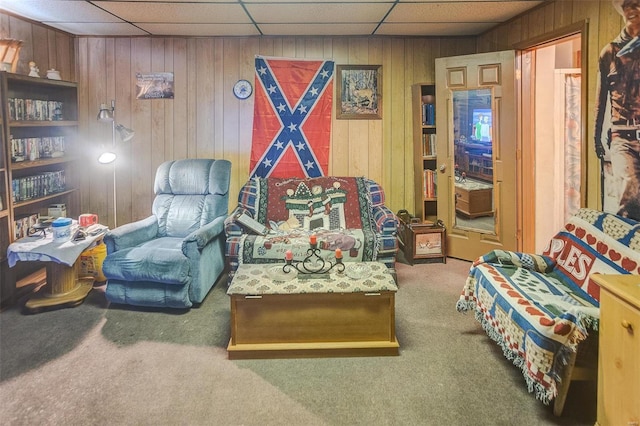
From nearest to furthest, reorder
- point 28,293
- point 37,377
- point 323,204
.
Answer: point 37,377, point 28,293, point 323,204

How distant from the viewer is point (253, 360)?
2.63 meters

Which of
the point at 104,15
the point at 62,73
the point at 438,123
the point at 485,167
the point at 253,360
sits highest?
the point at 104,15

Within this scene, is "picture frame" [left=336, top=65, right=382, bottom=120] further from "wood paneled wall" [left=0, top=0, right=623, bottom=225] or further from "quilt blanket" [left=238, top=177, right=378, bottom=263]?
"quilt blanket" [left=238, top=177, right=378, bottom=263]

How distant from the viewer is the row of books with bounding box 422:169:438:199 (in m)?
4.81

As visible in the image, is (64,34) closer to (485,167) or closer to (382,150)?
(382,150)

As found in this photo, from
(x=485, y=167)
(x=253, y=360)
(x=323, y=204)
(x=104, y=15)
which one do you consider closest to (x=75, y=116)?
(x=104, y=15)

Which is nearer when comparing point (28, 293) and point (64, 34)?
point (28, 293)

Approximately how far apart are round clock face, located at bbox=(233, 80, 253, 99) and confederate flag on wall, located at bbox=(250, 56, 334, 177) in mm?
94

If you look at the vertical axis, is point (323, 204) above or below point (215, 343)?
above

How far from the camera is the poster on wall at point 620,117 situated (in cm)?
271

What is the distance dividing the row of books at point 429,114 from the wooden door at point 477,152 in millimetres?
144

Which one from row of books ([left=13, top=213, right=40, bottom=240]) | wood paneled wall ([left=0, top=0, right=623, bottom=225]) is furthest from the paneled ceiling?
row of books ([left=13, top=213, right=40, bottom=240])

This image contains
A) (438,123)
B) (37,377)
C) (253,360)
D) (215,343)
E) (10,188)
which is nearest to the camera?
(37,377)

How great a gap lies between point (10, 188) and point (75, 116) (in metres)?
1.33
